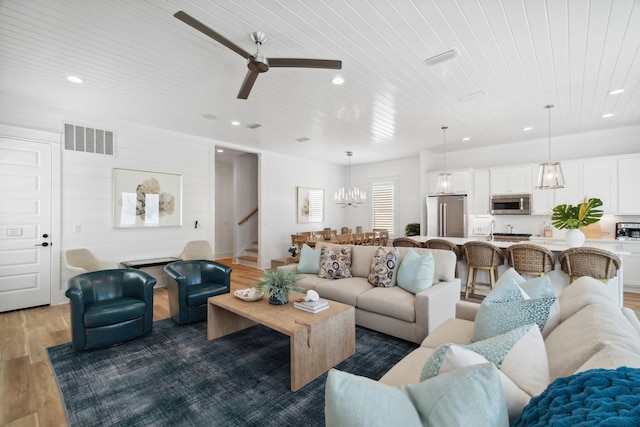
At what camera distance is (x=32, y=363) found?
2703mm

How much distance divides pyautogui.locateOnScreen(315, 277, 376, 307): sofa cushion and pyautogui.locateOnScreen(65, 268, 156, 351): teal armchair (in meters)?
1.98

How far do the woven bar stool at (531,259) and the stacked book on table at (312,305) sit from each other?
110 inches

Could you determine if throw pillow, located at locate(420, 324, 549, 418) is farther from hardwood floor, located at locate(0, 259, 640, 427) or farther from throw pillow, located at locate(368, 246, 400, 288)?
hardwood floor, located at locate(0, 259, 640, 427)

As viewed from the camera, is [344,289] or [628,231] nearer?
[344,289]

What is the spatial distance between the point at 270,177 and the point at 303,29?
4890 millimetres

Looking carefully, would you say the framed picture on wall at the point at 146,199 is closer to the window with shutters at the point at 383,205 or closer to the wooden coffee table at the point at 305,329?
the wooden coffee table at the point at 305,329

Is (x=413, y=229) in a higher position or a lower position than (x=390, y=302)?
higher

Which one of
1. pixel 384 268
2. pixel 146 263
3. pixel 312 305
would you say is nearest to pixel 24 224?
pixel 146 263

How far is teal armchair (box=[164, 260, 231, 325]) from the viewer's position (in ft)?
11.5

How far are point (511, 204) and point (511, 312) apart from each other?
18.3 ft

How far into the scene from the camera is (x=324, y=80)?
348cm

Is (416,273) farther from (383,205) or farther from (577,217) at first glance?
(383,205)

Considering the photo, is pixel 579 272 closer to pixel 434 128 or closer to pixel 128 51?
pixel 434 128

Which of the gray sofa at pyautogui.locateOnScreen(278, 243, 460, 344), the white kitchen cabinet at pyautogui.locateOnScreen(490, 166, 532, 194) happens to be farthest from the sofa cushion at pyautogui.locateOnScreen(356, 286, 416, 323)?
the white kitchen cabinet at pyautogui.locateOnScreen(490, 166, 532, 194)
